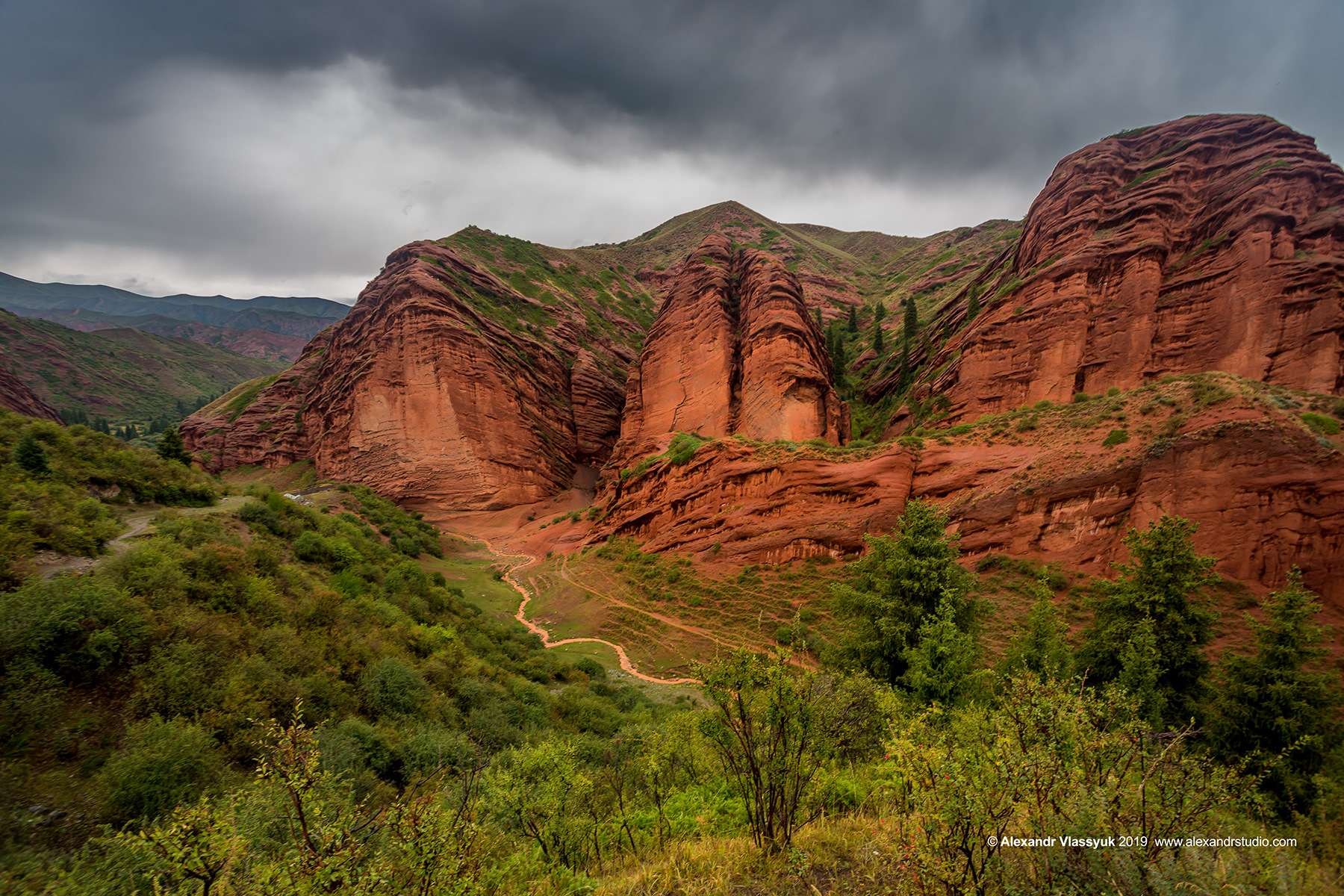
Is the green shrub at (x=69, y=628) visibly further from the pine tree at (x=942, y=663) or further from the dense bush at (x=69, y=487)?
the pine tree at (x=942, y=663)

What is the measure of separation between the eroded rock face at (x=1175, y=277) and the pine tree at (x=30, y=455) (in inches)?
1499

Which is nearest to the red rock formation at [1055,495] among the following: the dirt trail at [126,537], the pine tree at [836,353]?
the dirt trail at [126,537]

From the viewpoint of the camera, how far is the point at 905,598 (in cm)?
1081

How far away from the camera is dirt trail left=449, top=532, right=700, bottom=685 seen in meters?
16.8

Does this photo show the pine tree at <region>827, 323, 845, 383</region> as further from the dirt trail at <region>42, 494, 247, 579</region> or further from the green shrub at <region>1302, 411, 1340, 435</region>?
the dirt trail at <region>42, 494, 247, 579</region>

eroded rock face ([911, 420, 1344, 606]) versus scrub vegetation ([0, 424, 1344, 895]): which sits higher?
eroded rock face ([911, 420, 1344, 606])

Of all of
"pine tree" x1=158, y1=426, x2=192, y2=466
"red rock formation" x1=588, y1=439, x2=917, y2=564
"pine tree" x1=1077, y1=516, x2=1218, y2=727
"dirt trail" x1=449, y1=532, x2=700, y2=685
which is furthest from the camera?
"pine tree" x1=158, y1=426, x2=192, y2=466

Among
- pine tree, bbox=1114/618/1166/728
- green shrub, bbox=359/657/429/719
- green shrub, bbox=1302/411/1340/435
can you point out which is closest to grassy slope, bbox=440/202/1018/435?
green shrub, bbox=1302/411/1340/435

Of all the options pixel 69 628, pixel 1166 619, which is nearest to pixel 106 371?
pixel 69 628

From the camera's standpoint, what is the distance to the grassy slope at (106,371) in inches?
3000

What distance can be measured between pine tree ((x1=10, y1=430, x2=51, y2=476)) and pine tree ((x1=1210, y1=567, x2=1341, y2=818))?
22.8 meters

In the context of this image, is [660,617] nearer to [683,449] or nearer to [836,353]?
[683,449]

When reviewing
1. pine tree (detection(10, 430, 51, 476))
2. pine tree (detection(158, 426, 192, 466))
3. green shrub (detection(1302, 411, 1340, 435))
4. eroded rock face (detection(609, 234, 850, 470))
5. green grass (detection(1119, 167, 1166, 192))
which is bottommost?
pine tree (detection(158, 426, 192, 466))

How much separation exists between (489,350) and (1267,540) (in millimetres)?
51080
